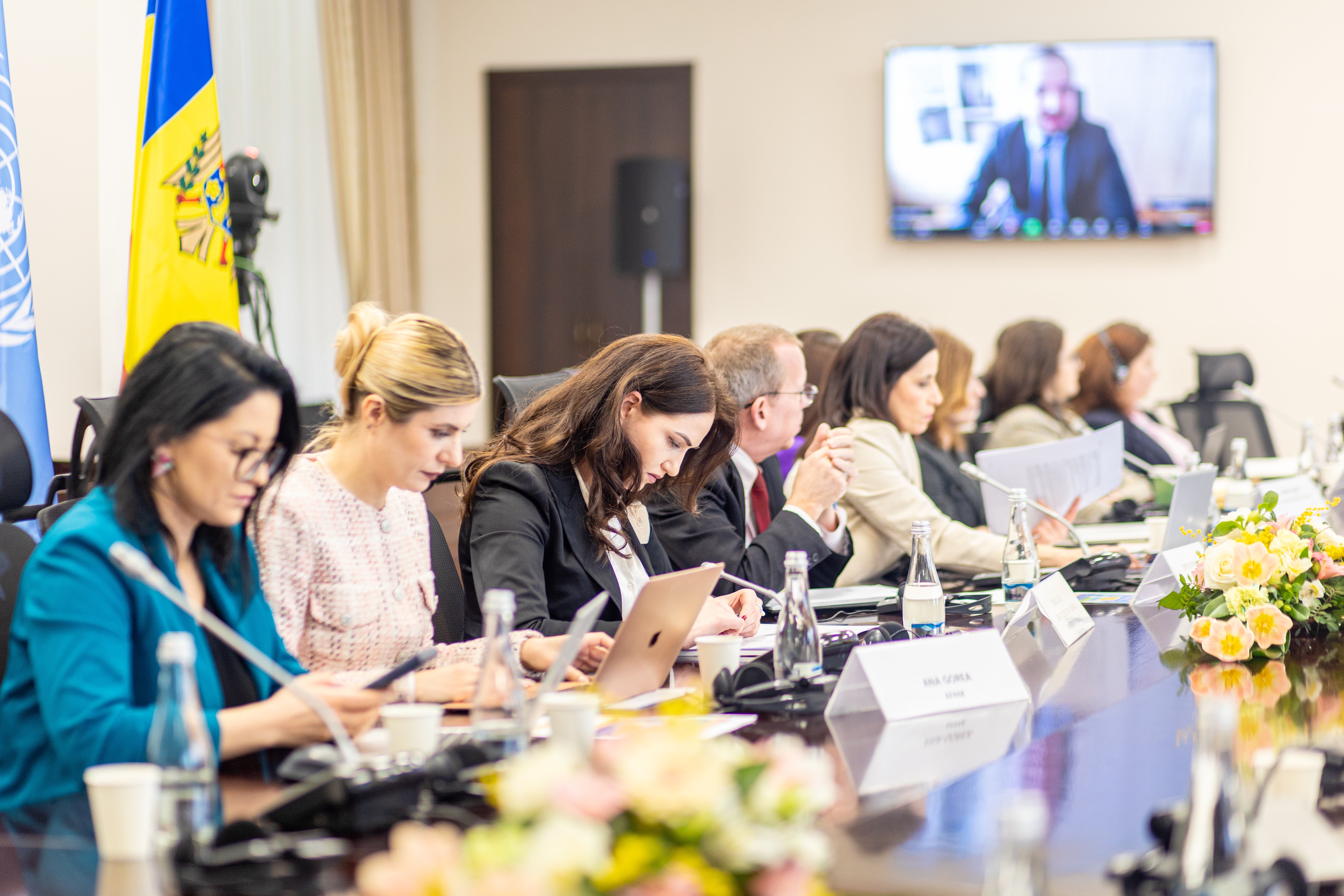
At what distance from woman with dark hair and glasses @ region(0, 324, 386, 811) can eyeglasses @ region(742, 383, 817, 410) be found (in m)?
1.44

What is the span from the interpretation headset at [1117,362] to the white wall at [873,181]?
122 cm

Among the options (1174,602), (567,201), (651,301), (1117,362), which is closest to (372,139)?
(567,201)

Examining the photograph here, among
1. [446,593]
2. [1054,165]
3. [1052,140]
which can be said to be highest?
[1052,140]

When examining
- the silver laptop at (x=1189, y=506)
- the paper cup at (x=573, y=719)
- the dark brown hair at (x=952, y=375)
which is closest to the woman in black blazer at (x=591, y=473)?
the paper cup at (x=573, y=719)

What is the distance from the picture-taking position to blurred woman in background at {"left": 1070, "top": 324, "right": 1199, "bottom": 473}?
5090 millimetres

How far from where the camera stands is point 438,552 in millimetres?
2250

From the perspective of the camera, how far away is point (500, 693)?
128 cm

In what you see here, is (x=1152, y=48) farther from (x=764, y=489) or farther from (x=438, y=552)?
(x=438, y=552)

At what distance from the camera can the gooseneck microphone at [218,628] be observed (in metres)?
1.17

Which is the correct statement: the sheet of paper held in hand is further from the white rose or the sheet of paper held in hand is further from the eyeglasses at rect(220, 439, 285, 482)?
the eyeglasses at rect(220, 439, 285, 482)

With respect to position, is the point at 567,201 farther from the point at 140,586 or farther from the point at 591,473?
the point at 140,586

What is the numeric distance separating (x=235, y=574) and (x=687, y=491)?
1002 mm

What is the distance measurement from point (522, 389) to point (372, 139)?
13.0 feet

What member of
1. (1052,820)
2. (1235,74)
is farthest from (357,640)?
(1235,74)
